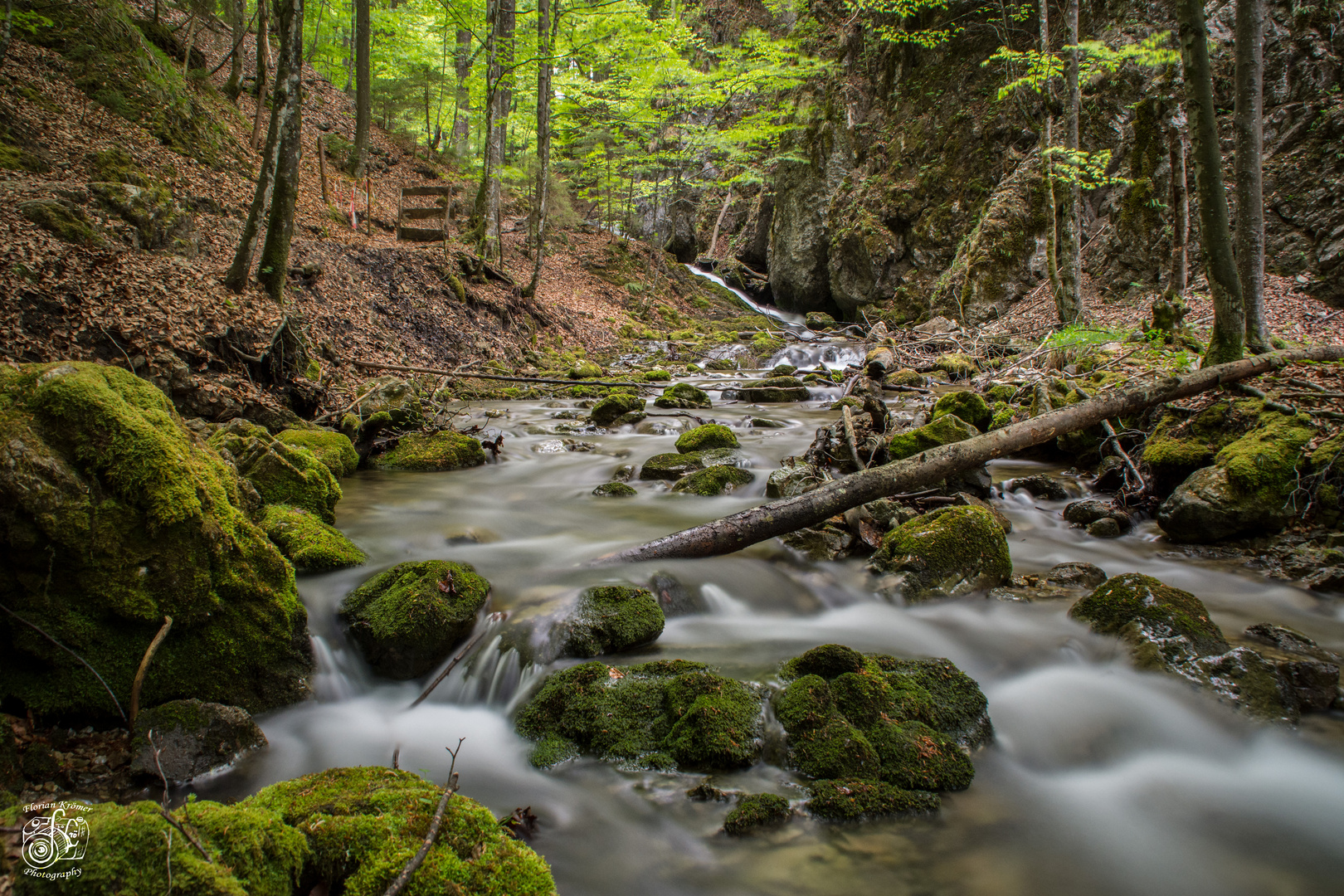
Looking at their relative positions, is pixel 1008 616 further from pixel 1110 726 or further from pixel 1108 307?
pixel 1108 307

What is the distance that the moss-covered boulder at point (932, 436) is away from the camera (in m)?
6.11

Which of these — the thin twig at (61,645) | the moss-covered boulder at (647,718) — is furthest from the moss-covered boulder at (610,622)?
the thin twig at (61,645)

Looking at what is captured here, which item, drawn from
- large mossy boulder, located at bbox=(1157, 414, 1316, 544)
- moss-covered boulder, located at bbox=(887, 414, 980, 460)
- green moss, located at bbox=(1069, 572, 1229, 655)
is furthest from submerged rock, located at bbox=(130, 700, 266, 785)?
large mossy boulder, located at bbox=(1157, 414, 1316, 544)

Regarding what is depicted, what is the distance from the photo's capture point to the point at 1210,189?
20.1 ft

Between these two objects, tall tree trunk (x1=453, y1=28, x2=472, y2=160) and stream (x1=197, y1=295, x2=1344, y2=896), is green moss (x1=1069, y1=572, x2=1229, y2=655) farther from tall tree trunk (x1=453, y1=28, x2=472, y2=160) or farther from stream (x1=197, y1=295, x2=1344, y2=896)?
tall tree trunk (x1=453, y1=28, x2=472, y2=160)

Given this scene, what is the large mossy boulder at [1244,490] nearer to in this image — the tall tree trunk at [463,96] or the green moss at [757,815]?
the green moss at [757,815]

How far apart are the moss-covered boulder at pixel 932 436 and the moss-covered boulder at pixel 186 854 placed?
18.4 ft

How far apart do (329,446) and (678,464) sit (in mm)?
→ 3786

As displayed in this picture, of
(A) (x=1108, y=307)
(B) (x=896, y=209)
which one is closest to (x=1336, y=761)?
(A) (x=1108, y=307)

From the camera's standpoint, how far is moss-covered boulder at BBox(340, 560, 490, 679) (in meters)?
3.51

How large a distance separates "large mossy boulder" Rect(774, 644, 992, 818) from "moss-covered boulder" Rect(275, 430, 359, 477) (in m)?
5.12

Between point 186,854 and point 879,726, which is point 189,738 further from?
point 879,726

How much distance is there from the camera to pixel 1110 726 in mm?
3266

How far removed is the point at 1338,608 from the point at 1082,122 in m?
16.6
